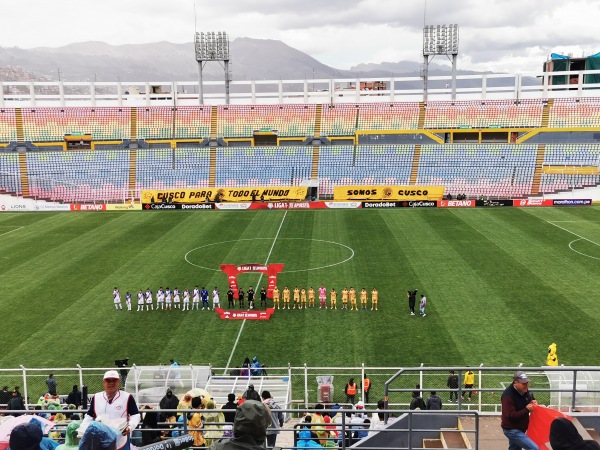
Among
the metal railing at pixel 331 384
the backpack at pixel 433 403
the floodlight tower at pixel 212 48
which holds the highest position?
the floodlight tower at pixel 212 48

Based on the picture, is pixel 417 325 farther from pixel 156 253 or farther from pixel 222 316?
pixel 156 253

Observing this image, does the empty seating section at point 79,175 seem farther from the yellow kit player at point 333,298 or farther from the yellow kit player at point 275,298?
the yellow kit player at point 333,298

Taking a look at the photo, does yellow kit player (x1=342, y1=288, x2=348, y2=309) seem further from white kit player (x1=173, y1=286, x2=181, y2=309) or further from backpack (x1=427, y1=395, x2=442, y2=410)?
backpack (x1=427, y1=395, x2=442, y2=410)

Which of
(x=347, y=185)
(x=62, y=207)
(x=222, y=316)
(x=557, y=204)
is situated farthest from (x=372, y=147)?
(x=222, y=316)

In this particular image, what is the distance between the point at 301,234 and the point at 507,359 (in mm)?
20588

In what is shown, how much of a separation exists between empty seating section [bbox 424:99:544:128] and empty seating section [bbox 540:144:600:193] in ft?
16.3

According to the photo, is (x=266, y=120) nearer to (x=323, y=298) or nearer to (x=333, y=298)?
(x=323, y=298)

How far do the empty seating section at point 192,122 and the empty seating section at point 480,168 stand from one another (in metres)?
24.3

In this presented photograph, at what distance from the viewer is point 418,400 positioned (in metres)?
12.5

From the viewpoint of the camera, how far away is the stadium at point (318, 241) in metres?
17.4

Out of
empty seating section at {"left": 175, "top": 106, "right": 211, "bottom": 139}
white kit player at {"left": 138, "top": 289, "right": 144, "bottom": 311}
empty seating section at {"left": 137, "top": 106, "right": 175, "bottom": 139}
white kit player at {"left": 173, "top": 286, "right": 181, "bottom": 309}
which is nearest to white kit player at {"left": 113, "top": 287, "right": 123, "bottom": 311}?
white kit player at {"left": 138, "top": 289, "right": 144, "bottom": 311}

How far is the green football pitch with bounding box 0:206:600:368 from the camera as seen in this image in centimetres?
1952

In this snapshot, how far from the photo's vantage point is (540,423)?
6680 mm

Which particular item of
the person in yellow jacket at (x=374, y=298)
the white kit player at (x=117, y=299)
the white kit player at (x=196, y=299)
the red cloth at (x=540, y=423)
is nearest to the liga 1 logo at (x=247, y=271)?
the white kit player at (x=196, y=299)
